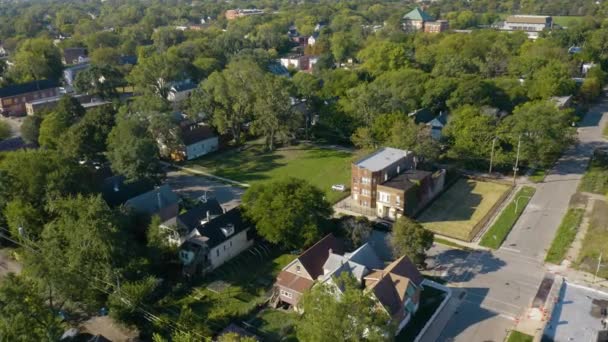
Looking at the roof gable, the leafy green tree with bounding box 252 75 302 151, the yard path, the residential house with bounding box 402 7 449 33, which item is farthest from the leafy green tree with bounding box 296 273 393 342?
the roof gable

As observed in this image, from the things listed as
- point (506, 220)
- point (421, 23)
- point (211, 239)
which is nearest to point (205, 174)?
point (211, 239)

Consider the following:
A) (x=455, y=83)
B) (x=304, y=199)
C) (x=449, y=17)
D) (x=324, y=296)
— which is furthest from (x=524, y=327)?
(x=449, y=17)

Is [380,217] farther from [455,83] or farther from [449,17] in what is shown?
[449,17]

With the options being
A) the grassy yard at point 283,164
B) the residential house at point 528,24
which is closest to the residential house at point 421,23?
the residential house at point 528,24

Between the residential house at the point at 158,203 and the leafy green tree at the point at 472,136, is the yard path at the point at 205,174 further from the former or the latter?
the leafy green tree at the point at 472,136

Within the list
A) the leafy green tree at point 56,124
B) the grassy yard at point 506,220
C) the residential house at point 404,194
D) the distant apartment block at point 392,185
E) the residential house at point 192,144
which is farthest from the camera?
the residential house at point 192,144

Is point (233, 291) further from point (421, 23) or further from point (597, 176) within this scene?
point (421, 23)

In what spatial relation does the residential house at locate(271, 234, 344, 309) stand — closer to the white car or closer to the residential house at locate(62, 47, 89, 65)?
the white car

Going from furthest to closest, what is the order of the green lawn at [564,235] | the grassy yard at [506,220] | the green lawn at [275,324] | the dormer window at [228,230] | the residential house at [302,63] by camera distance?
the residential house at [302,63]
the grassy yard at [506,220]
the green lawn at [564,235]
the dormer window at [228,230]
the green lawn at [275,324]

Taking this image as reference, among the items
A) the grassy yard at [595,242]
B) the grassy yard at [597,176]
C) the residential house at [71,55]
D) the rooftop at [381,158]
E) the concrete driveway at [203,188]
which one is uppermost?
the residential house at [71,55]
